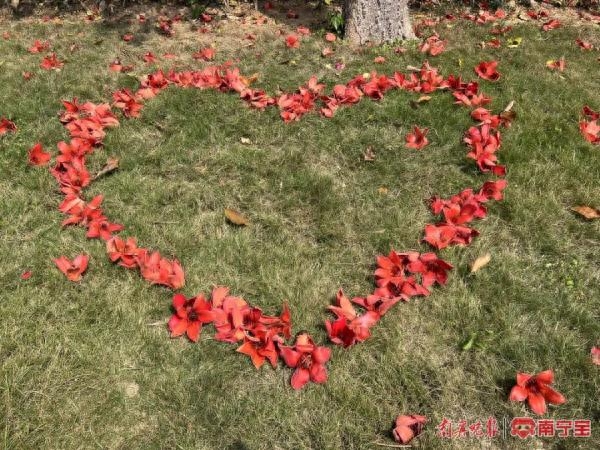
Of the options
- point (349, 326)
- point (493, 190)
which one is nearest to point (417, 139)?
point (493, 190)

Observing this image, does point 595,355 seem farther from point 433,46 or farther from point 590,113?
point 433,46

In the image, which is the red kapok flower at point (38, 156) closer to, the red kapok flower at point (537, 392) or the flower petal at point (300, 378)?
the flower petal at point (300, 378)

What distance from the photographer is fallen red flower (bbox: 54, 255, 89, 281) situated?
3.13m

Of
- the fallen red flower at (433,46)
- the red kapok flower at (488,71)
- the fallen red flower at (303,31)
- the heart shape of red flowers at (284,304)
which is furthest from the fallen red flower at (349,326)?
the fallen red flower at (303,31)

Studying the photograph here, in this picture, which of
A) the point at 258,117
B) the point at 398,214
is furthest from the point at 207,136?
the point at 398,214

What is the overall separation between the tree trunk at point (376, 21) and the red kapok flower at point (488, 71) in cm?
126

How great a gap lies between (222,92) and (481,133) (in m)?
2.41

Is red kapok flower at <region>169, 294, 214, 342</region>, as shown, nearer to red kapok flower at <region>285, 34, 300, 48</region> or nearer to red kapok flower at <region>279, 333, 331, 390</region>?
red kapok flower at <region>279, 333, 331, 390</region>

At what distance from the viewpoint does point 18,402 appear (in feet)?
8.13

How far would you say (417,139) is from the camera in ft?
13.9

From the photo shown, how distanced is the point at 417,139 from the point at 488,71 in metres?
1.45

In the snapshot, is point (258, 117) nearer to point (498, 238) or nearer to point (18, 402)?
point (498, 238)

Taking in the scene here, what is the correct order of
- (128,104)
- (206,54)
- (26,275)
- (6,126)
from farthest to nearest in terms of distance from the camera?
1. (206,54)
2. (128,104)
3. (6,126)
4. (26,275)

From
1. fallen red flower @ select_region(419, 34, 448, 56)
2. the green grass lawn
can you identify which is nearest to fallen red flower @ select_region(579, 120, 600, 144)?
the green grass lawn
